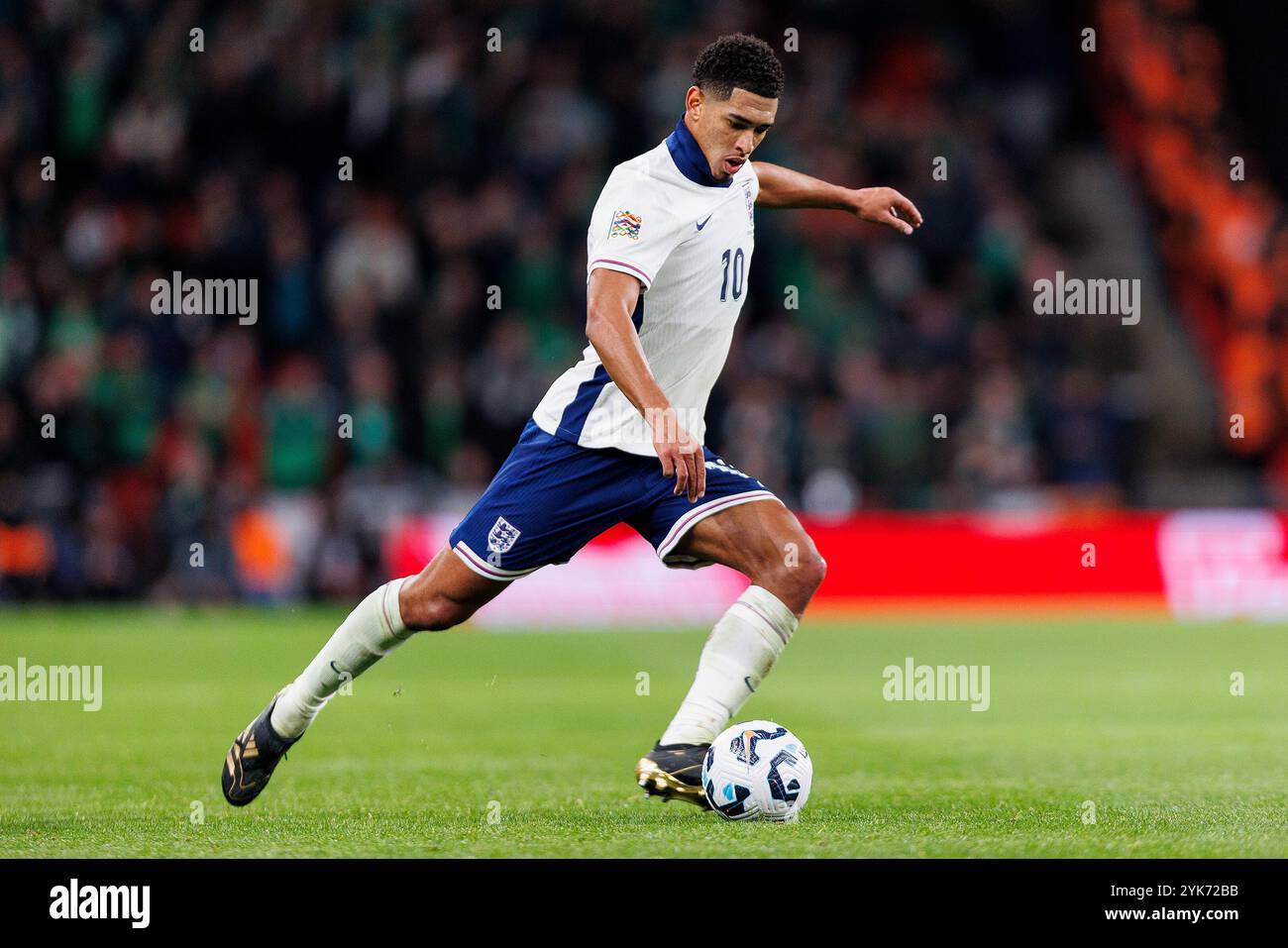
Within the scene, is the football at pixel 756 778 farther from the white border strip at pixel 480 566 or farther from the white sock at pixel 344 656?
the white sock at pixel 344 656

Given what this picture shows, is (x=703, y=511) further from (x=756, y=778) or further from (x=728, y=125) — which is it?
(x=728, y=125)

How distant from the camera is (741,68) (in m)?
6.48

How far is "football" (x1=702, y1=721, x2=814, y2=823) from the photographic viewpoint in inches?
247

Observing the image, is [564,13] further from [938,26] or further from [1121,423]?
[1121,423]

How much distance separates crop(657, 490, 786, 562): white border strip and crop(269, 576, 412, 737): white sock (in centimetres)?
98

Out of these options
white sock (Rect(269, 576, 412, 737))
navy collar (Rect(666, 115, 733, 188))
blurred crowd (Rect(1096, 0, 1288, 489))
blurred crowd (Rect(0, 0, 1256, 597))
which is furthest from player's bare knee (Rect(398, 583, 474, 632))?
blurred crowd (Rect(1096, 0, 1288, 489))

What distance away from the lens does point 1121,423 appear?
Answer: 19234 mm

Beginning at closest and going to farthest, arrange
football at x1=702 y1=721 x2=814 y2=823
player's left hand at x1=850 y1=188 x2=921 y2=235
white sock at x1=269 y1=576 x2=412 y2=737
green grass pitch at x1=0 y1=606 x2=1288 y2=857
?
green grass pitch at x1=0 y1=606 x2=1288 y2=857 < football at x1=702 y1=721 x2=814 y2=823 < white sock at x1=269 y1=576 x2=412 y2=737 < player's left hand at x1=850 y1=188 x2=921 y2=235

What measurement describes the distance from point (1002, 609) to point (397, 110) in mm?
8378

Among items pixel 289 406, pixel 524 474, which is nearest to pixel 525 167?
pixel 289 406

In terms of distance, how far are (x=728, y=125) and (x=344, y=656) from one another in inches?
92.1

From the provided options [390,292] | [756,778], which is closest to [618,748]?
[756,778]

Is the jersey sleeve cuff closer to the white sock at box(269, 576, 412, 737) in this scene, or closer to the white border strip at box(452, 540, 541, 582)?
the white border strip at box(452, 540, 541, 582)

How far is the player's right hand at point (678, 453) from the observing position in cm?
599
